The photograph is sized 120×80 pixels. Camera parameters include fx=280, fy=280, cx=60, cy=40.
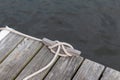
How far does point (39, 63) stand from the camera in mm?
4309

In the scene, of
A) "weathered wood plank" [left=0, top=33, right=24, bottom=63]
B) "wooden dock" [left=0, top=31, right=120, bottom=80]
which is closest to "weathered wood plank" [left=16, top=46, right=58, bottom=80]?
"wooden dock" [left=0, top=31, right=120, bottom=80]

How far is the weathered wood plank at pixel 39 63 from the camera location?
162 inches

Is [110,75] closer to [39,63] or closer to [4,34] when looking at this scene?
[39,63]

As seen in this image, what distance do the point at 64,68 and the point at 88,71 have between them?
1.19 ft

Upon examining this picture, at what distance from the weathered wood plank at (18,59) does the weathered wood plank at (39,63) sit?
80 millimetres

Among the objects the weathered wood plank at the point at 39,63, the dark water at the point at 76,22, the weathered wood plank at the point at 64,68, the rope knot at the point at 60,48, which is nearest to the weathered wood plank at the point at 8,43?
the weathered wood plank at the point at 39,63

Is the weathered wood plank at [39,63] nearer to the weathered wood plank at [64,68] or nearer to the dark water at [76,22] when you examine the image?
the weathered wood plank at [64,68]

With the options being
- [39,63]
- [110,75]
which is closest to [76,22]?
[39,63]

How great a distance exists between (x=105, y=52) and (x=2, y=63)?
8.60 feet

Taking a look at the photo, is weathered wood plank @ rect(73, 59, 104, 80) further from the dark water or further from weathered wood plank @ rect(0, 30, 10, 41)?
the dark water

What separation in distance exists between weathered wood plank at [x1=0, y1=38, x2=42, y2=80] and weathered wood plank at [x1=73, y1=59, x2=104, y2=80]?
81cm

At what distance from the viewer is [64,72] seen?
4.17 metres

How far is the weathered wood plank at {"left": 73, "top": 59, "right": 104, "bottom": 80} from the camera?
411 cm

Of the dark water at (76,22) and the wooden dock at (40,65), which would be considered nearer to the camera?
the wooden dock at (40,65)
